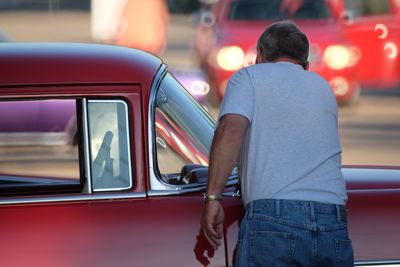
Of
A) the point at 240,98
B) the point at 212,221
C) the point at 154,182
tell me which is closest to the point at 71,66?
the point at 154,182

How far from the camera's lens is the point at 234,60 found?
14617 mm

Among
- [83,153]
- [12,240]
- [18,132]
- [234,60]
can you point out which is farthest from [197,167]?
[234,60]

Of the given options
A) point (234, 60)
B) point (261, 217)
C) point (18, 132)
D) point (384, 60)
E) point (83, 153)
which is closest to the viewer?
point (261, 217)

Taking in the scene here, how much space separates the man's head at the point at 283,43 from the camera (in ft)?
13.2

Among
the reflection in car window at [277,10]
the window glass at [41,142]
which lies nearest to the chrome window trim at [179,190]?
the window glass at [41,142]

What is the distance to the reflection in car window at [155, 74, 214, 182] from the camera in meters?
4.30

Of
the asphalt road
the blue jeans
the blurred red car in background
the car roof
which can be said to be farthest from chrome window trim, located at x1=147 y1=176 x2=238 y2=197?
the blurred red car in background

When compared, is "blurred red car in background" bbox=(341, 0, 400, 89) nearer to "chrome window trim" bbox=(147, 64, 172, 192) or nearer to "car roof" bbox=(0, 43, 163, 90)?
"car roof" bbox=(0, 43, 163, 90)

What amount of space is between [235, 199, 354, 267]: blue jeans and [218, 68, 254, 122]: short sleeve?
32 cm

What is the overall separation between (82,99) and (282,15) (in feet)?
37.8

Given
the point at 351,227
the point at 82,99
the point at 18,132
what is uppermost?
the point at 82,99

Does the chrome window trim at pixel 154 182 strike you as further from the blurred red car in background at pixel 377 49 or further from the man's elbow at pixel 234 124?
the blurred red car in background at pixel 377 49

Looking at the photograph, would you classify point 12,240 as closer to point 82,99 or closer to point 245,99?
point 82,99

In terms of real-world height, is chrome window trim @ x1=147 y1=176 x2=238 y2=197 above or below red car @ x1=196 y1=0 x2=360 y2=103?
above
